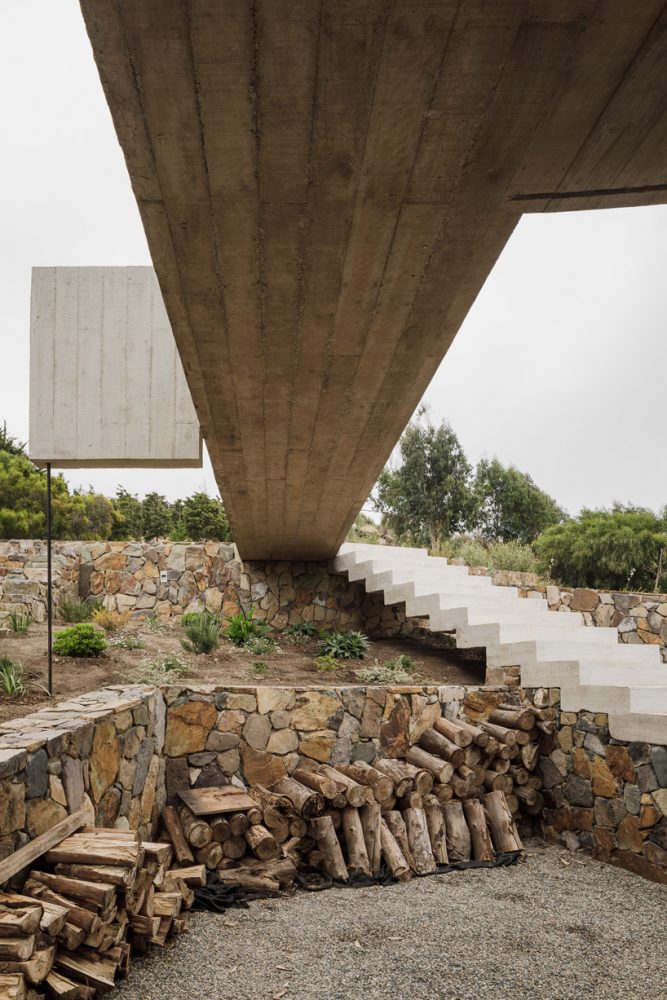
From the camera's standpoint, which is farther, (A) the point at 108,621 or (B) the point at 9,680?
(A) the point at 108,621

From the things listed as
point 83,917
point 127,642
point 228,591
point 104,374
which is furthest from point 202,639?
point 83,917

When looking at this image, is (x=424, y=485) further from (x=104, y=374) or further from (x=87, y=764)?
(x=87, y=764)

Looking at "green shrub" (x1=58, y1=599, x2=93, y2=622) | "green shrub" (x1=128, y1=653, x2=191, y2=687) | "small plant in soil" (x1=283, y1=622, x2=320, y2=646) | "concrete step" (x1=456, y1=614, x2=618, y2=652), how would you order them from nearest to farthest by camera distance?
1. "green shrub" (x1=128, y1=653, x2=191, y2=687)
2. "concrete step" (x1=456, y1=614, x2=618, y2=652)
3. "green shrub" (x1=58, y1=599, x2=93, y2=622)
4. "small plant in soil" (x1=283, y1=622, x2=320, y2=646)

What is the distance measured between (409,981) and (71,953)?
5.65 feet

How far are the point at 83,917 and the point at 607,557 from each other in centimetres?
1390

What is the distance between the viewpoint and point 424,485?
21.6m

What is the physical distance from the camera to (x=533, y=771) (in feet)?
20.5

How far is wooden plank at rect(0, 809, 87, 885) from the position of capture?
3004 millimetres

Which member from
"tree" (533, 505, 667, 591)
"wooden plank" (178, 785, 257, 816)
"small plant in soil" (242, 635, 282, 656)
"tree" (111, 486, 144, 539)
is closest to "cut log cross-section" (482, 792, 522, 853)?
"wooden plank" (178, 785, 257, 816)

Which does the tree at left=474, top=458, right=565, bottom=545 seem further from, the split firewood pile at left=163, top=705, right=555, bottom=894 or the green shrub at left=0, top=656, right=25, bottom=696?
the green shrub at left=0, top=656, right=25, bottom=696

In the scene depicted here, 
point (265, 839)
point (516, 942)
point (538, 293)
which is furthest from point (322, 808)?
point (538, 293)

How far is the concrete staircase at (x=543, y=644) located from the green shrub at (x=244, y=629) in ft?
5.00

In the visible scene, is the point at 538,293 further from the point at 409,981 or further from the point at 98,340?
the point at 409,981

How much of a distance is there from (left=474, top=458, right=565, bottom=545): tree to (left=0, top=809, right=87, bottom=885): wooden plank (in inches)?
840
